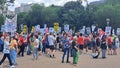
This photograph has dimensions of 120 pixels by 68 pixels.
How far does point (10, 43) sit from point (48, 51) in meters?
6.46

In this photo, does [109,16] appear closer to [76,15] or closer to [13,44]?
[76,15]

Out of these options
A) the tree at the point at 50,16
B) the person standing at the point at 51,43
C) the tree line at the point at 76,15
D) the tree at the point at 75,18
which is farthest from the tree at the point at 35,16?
the person standing at the point at 51,43

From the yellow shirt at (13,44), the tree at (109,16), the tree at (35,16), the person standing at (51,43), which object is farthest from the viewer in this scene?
the tree at (35,16)

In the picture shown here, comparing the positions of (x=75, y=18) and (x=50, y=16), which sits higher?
(x=50, y=16)

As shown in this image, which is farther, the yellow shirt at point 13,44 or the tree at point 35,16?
the tree at point 35,16

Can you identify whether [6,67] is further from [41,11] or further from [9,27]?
[41,11]

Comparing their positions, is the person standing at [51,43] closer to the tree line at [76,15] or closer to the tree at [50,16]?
the tree line at [76,15]

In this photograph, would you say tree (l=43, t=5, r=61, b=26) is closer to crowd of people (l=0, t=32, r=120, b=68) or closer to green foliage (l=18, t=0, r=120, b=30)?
green foliage (l=18, t=0, r=120, b=30)

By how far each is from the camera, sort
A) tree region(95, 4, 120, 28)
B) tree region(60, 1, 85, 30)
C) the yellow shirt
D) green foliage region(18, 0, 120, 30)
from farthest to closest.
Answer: tree region(60, 1, 85, 30), green foliage region(18, 0, 120, 30), tree region(95, 4, 120, 28), the yellow shirt

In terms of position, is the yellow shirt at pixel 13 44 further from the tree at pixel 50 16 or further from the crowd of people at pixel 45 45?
the tree at pixel 50 16

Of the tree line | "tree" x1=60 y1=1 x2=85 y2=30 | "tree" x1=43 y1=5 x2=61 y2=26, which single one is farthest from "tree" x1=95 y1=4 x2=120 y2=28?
"tree" x1=43 y1=5 x2=61 y2=26

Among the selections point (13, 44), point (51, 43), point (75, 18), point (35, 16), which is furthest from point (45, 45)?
point (35, 16)

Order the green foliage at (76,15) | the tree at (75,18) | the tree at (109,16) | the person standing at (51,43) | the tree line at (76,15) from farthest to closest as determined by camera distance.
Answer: the tree at (75,18)
the green foliage at (76,15)
the tree line at (76,15)
the tree at (109,16)
the person standing at (51,43)

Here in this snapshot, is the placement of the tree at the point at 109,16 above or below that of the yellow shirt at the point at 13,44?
above
